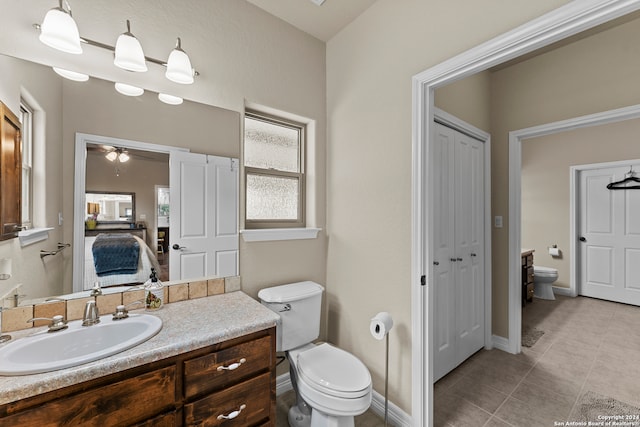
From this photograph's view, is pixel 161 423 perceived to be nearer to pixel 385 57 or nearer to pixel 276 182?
pixel 276 182

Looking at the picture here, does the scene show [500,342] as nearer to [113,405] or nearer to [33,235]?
[113,405]

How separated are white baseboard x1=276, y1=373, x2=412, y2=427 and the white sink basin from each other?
45.2 inches

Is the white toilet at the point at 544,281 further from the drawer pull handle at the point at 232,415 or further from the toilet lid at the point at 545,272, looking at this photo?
the drawer pull handle at the point at 232,415

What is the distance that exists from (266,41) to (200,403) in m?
2.13

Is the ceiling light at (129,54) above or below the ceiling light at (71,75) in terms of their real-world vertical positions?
above

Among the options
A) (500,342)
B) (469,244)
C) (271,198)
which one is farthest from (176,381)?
(500,342)

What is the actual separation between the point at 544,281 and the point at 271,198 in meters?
4.42

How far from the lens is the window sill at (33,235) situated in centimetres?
114

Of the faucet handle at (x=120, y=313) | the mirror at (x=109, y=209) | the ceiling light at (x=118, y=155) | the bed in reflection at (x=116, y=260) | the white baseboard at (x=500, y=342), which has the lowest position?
the white baseboard at (x=500, y=342)

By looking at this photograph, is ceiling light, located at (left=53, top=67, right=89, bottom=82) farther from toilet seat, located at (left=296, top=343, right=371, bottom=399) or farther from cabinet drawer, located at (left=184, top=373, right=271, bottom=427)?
toilet seat, located at (left=296, top=343, right=371, bottom=399)

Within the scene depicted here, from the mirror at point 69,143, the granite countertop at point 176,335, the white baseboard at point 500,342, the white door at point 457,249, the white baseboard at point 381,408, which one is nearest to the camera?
the granite countertop at point 176,335

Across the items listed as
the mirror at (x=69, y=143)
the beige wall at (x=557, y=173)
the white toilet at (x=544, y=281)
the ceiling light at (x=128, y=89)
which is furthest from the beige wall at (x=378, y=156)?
the beige wall at (x=557, y=173)

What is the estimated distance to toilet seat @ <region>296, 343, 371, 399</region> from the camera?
1326mm

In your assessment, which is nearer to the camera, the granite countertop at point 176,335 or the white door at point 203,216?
the granite countertop at point 176,335
